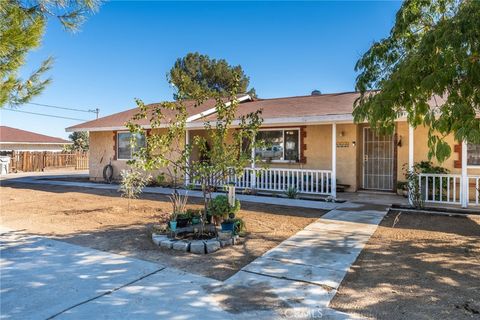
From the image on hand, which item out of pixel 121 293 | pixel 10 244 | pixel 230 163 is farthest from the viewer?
pixel 230 163

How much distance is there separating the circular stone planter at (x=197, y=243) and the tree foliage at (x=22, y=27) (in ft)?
9.33

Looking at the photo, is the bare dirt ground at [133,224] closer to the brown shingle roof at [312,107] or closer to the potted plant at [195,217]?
the potted plant at [195,217]

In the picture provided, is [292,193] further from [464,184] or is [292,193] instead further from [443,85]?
[443,85]

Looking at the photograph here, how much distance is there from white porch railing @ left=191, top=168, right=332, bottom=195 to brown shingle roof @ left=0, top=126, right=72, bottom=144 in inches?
993

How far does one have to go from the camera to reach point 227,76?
107ft

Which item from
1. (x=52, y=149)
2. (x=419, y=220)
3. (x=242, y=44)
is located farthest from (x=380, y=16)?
(x=52, y=149)

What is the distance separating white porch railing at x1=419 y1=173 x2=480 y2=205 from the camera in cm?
837

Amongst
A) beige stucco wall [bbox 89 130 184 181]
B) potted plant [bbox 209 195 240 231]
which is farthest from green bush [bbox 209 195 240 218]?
beige stucco wall [bbox 89 130 184 181]

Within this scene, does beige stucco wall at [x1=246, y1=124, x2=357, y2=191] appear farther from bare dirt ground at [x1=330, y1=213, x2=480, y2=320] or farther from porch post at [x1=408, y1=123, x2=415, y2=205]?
bare dirt ground at [x1=330, y1=213, x2=480, y2=320]

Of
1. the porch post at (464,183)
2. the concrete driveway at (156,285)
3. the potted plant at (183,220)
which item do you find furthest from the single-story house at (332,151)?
the concrete driveway at (156,285)

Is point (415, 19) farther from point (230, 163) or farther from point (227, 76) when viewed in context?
point (227, 76)

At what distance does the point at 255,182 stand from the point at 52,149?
91.7 ft

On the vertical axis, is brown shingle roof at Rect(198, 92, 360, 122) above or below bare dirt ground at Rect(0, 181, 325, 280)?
above

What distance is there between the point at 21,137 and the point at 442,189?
32685mm
